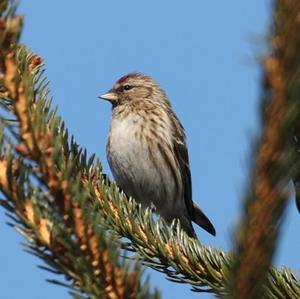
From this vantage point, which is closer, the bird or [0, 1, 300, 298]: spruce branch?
[0, 1, 300, 298]: spruce branch

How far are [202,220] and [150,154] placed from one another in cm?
82

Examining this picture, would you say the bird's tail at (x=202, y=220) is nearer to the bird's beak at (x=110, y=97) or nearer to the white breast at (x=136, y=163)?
the white breast at (x=136, y=163)

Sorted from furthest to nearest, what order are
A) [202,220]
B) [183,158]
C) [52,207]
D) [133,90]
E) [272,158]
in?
1. [133,90]
2. [183,158]
3. [202,220]
4. [52,207]
5. [272,158]

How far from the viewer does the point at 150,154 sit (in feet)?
16.9

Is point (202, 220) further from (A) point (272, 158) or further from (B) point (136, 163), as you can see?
(A) point (272, 158)

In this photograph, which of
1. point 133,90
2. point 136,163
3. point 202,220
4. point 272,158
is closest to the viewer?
point 272,158

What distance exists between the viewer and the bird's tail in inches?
174

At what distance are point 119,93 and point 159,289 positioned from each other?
513 cm

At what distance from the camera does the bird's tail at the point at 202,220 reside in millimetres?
4430

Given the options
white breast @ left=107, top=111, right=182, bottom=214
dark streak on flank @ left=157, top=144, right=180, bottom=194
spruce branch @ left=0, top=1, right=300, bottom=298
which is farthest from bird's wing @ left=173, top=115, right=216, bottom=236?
spruce branch @ left=0, top=1, right=300, bottom=298

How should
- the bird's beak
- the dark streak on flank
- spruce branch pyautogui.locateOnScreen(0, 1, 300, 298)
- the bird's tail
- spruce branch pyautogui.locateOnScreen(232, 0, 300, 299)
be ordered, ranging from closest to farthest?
spruce branch pyautogui.locateOnScreen(232, 0, 300, 299), spruce branch pyautogui.locateOnScreen(0, 1, 300, 298), the bird's tail, the dark streak on flank, the bird's beak

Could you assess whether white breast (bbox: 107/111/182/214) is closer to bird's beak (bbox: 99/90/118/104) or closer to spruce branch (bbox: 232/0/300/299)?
bird's beak (bbox: 99/90/118/104)

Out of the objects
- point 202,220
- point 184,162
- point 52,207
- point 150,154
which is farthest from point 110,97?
point 52,207

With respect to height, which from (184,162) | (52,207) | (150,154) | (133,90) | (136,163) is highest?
(133,90)
